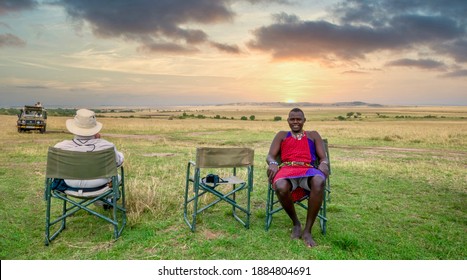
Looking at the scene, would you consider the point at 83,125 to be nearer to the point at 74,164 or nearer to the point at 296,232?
the point at 74,164

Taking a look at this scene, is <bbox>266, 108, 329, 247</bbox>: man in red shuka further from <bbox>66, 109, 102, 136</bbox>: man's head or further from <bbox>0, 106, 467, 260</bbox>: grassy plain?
<bbox>66, 109, 102, 136</bbox>: man's head

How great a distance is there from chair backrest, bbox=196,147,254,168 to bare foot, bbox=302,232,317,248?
3.51 feet

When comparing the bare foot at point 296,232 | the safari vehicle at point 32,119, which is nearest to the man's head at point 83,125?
the bare foot at point 296,232

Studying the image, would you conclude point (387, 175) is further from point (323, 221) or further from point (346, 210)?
point (323, 221)

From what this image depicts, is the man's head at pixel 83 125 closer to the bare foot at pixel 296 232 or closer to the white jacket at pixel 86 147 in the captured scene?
the white jacket at pixel 86 147

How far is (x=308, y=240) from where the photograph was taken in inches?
165

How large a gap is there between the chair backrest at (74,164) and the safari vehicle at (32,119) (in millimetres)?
21405

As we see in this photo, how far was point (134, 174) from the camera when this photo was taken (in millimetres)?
8773

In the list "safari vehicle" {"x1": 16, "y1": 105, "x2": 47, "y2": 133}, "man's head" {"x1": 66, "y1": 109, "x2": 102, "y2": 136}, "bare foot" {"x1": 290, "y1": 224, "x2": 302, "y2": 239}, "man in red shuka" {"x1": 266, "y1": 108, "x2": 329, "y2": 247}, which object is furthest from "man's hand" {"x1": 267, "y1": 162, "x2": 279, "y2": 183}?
"safari vehicle" {"x1": 16, "y1": 105, "x2": 47, "y2": 133}

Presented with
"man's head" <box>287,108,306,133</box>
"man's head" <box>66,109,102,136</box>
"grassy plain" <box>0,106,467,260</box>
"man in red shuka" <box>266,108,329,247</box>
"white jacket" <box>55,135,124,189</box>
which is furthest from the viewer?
"man's head" <box>287,108,306,133</box>

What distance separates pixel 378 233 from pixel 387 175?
4.73 metres

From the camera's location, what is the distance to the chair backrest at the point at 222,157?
4445mm

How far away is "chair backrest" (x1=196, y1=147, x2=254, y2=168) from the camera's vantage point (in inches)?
175

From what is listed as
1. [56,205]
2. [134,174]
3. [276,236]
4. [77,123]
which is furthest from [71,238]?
[134,174]
